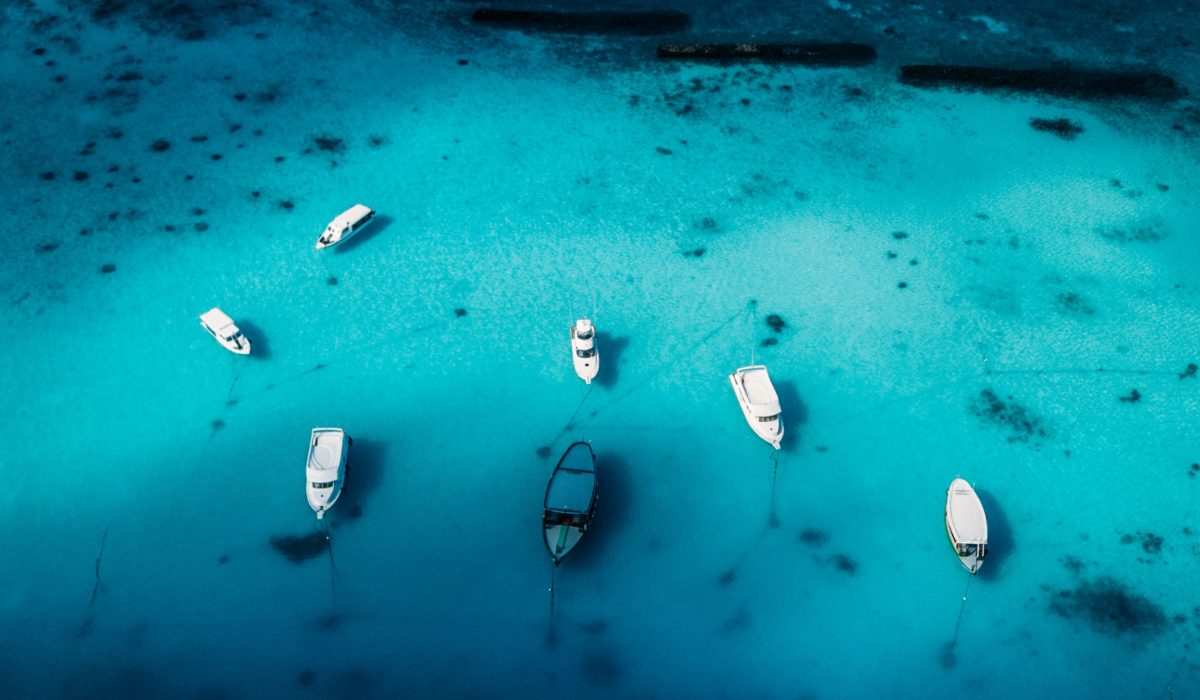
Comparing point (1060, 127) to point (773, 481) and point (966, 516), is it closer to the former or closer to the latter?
point (966, 516)

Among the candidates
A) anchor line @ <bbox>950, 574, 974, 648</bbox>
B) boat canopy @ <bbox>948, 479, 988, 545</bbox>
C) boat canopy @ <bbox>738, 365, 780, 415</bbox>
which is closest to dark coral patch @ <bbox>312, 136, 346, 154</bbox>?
boat canopy @ <bbox>738, 365, 780, 415</bbox>

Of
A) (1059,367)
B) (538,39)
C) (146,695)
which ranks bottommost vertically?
(146,695)

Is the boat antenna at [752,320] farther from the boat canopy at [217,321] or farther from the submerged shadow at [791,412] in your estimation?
the boat canopy at [217,321]

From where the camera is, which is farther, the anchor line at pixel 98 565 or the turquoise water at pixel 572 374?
the anchor line at pixel 98 565

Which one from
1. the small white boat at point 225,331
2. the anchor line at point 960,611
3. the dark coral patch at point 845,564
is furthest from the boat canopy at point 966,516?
the small white boat at point 225,331

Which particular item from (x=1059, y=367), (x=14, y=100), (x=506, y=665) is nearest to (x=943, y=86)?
(x=1059, y=367)

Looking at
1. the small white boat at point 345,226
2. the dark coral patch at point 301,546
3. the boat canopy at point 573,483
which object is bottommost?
the dark coral patch at point 301,546

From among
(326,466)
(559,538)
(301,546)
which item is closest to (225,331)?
(326,466)

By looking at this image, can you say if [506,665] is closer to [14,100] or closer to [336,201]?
[336,201]
